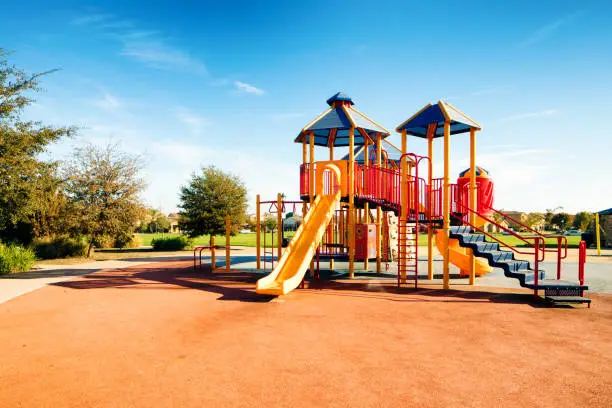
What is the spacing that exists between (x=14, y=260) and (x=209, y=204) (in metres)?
14.1

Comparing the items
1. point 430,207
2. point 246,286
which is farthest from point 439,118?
point 246,286

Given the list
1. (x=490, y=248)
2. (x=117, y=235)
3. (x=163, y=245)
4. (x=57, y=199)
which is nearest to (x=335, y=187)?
(x=490, y=248)

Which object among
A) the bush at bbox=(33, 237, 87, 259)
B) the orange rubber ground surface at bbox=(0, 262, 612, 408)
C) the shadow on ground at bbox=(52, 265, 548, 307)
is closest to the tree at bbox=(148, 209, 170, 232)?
the bush at bbox=(33, 237, 87, 259)

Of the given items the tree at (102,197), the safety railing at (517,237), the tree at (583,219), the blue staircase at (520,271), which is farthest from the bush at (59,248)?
the tree at (583,219)

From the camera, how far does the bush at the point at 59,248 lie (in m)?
20.9

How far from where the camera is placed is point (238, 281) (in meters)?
13.1

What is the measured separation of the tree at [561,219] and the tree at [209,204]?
7482 cm

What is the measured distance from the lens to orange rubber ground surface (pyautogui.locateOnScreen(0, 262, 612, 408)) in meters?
4.36

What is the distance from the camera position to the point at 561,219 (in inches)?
3098

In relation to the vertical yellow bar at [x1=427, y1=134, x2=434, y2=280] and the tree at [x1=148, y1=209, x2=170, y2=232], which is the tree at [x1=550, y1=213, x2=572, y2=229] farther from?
the tree at [x1=148, y1=209, x2=170, y2=232]

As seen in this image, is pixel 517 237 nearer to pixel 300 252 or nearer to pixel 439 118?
pixel 439 118

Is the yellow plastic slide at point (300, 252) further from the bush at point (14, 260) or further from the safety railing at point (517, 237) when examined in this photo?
the bush at point (14, 260)

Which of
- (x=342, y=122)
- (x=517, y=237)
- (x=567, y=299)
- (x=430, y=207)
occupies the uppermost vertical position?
(x=342, y=122)

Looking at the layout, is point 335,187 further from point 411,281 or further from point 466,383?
point 466,383
